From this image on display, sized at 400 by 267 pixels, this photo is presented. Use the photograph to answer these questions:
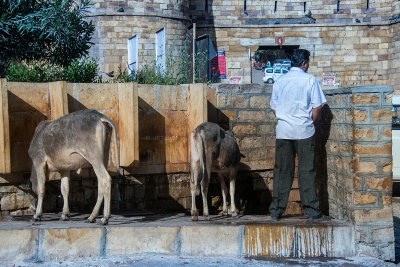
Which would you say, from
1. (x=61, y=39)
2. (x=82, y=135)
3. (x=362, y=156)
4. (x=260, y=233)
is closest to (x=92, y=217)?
(x=82, y=135)

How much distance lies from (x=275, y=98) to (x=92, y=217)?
8.39 ft

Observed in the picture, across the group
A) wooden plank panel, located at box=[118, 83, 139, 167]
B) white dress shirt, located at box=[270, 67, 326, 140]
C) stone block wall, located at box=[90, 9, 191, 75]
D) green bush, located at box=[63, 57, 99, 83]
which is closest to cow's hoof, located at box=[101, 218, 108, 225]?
wooden plank panel, located at box=[118, 83, 139, 167]

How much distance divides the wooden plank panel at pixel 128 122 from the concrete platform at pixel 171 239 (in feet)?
4.84

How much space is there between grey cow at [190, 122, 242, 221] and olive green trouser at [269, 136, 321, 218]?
782 mm

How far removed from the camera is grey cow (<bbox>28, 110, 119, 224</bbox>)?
20.8ft

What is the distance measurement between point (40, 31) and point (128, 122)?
446 centimetres

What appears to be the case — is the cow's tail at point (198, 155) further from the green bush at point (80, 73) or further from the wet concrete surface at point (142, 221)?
the green bush at point (80, 73)

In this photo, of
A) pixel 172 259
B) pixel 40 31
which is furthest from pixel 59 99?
pixel 40 31

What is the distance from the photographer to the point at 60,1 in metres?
12.2

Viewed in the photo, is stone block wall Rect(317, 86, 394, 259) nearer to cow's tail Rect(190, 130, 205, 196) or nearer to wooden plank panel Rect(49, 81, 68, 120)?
cow's tail Rect(190, 130, 205, 196)

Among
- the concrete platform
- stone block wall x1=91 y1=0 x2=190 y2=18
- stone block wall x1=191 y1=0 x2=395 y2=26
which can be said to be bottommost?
the concrete platform

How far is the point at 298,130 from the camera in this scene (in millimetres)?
6762

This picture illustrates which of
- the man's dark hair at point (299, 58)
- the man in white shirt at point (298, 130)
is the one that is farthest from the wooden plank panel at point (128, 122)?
the man's dark hair at point (299, 58)

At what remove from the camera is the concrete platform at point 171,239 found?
19.9ft
